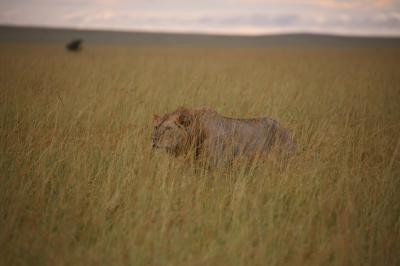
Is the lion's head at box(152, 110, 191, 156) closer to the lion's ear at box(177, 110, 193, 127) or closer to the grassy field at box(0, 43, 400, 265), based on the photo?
the lion's ear at box(177, 110, 193, 127)

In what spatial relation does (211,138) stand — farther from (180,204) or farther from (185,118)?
(180,204)

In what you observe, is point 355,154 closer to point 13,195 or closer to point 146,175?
point 146,175

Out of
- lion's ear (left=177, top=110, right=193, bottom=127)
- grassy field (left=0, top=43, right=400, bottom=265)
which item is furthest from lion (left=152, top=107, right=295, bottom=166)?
grassy field (left=0, top=43, right=400, bottom=265)

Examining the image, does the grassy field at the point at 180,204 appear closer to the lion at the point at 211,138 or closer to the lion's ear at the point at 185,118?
the lion at the point at 211,138

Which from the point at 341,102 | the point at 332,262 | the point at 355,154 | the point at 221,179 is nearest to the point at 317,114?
the point at 341,102

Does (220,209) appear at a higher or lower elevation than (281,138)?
lower

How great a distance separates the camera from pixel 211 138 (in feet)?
15.8

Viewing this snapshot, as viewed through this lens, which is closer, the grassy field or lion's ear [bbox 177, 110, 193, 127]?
the grassy field

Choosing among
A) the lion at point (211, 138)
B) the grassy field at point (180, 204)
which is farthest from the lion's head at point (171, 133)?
the grassy field at point (180, 204)

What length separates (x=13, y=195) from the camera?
12.8ft

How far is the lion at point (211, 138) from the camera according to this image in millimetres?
4676

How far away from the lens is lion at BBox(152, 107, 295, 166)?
15.3ft

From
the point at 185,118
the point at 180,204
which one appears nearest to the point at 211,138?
the point at 185,118

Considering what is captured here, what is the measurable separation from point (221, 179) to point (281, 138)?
1.06 m
